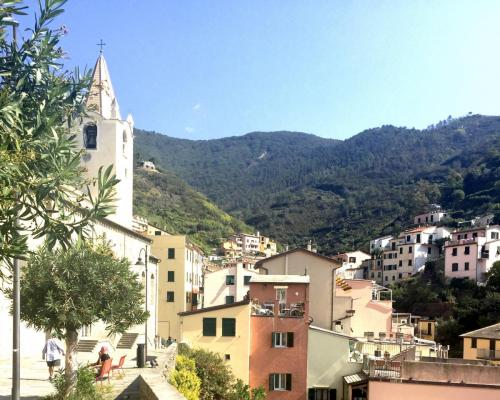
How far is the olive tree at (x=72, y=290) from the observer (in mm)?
12680

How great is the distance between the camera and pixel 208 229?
5704 inches

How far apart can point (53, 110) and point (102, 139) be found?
3869 centimetres

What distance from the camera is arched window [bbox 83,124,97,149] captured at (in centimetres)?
4606

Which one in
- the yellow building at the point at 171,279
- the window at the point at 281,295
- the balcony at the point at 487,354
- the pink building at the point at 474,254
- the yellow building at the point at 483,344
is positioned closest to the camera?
the window at the point at 281,295

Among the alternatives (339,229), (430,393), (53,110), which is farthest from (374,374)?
(339,229)

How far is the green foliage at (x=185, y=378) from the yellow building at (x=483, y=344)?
26.4 meters

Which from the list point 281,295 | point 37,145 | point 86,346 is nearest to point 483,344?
point 281,295

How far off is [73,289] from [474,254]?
82.6m

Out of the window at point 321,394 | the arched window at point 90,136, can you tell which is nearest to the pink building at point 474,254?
the window at point 321,394

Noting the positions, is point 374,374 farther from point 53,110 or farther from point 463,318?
point 463,318

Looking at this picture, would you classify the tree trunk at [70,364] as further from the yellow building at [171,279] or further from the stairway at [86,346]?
the yellow building at [171,279]

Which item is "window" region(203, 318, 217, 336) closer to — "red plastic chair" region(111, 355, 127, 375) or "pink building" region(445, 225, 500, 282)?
"red plastic chair" region(111, 355, 127, 375)

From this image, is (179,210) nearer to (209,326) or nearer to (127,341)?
(209,326)

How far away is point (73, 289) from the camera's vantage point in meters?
12.7
